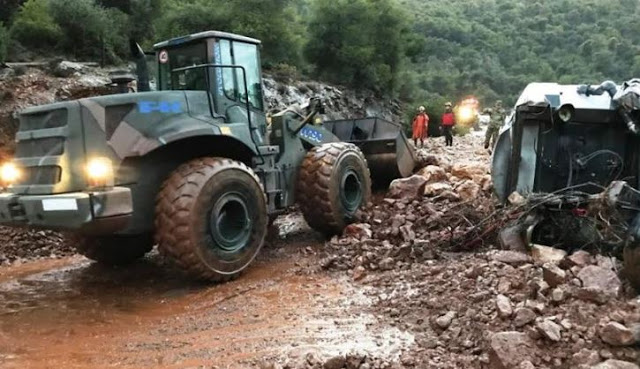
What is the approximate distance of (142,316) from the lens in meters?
4.68

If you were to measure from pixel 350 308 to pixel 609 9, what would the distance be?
89574mm

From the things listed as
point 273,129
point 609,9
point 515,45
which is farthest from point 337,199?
point 609,9

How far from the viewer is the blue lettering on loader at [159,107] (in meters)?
5.03

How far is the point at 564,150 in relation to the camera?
5.78 metres

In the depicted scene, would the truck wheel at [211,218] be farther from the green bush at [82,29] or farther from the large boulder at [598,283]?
the green bush at [82,29]

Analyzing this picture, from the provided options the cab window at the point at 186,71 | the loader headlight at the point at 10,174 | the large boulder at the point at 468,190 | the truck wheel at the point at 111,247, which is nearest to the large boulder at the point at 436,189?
the large boulder at the point at 468,190

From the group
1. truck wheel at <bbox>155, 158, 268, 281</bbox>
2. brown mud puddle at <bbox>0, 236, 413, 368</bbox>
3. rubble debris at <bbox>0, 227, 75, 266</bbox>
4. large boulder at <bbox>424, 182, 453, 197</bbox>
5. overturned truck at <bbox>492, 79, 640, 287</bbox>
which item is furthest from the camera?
large boulder at <bbox>424, 182, 453, 197</bbox>

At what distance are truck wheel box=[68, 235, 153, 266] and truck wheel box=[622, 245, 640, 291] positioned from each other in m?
4.74

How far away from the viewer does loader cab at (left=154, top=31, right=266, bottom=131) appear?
595cm

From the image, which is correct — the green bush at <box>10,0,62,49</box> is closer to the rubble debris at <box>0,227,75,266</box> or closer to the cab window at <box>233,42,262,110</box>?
the rubble debris at <box>0,227,75,266</box>

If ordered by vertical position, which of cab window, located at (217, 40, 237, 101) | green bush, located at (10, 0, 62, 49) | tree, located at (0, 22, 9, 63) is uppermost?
green bush, located at (10, 0, 62, 49)

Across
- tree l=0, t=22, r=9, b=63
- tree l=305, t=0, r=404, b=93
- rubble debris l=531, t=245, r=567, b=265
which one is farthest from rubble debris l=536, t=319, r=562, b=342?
tree l=305, t=0, r=404, b=93

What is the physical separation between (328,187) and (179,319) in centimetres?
270

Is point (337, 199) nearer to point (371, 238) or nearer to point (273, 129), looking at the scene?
point (371, 238)
